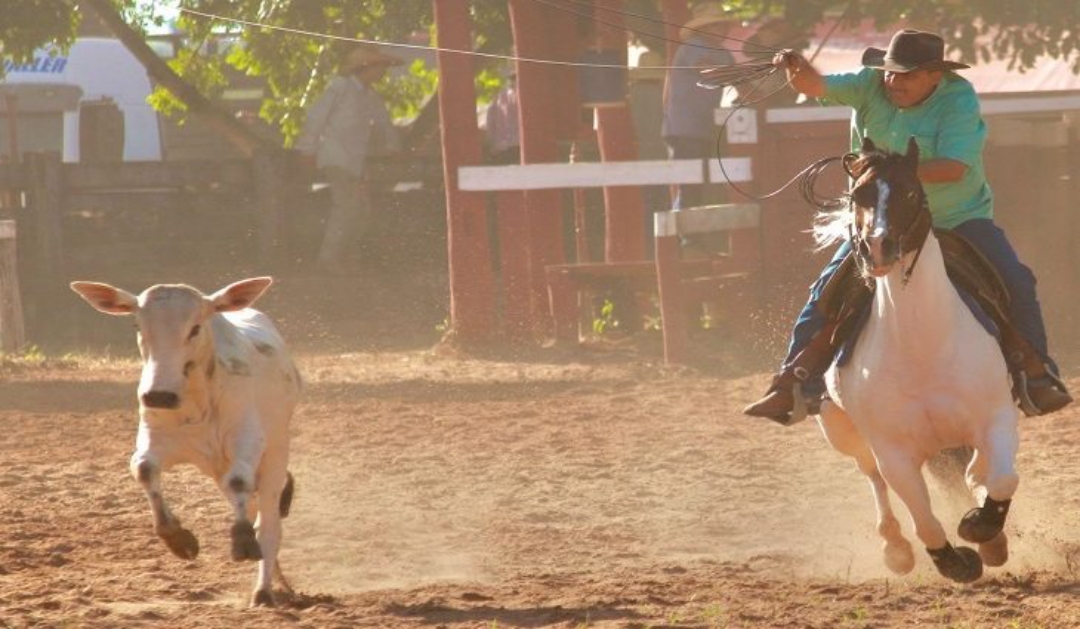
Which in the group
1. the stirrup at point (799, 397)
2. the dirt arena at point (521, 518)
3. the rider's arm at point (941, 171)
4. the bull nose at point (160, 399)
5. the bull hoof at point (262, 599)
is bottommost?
the dirt arena at point (521, 518)

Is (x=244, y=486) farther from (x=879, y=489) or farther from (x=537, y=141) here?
(x=537, y=141)

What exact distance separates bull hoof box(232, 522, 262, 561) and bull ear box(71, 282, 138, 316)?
0.93m

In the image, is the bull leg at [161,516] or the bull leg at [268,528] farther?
the bull leg at [268,528]

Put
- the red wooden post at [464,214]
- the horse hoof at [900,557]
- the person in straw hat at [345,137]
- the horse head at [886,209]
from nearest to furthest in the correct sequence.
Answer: the horse head at [886,209] < the horse hoof at [900,557] < the red wooden post at [464,214] < the person in straw hat at [345,137]

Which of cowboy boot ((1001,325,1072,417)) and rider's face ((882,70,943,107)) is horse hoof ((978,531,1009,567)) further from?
rider's face ((882,70,943,107))

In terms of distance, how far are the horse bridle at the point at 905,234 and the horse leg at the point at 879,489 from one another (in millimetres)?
1013

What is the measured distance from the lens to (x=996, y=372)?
6.98 meters

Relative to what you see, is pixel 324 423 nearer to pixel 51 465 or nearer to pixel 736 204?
pixel 51 465

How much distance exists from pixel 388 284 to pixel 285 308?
1.24 metres

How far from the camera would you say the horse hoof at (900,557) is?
25.4 ft

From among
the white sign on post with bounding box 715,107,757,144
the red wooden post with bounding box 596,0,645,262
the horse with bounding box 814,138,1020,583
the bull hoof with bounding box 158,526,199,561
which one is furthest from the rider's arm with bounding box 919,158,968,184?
the red wooden post with bounding box 596,0,645,262

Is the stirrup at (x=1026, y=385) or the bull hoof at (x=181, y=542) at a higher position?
the stirrup at (x=1026, y=385)

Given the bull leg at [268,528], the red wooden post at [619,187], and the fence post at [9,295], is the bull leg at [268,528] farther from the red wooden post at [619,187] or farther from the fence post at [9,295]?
the red wooden post at [619,187]

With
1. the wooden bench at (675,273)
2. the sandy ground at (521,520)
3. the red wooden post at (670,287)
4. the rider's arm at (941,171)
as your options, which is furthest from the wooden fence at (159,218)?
the rider's arm at (941,171)
